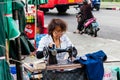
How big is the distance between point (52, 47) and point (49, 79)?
551 millimetres

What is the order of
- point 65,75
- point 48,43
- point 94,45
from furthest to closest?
point 94,45
point 48,43
point 65,75

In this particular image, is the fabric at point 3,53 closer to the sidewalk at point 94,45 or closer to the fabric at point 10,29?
the fabric at point 10,29

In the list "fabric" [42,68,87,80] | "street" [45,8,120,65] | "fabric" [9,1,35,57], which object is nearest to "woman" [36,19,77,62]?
"fabric" [9,1,35,57]

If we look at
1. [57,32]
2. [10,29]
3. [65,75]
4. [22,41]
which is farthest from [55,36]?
[22,41]

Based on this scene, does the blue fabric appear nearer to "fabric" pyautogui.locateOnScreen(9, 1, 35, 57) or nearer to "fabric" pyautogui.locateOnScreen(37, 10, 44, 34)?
"fabric" pyautogui.locateOnScreen(9, 1, 35, 57)

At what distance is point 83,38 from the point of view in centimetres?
1570

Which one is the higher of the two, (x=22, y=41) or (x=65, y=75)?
(x=65, y=75)

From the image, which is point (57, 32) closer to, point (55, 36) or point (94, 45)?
point (55, 36)

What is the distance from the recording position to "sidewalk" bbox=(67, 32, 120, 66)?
12.1 metres

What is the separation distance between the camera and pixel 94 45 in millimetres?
13641

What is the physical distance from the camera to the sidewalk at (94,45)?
12.1 metres

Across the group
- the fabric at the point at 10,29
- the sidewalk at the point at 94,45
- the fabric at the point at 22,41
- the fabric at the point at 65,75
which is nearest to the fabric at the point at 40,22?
the sidewalk at the point at 94,45

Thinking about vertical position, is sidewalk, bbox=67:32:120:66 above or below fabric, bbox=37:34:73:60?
below

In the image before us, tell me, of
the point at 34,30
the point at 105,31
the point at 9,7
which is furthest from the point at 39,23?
the point at 9,7
